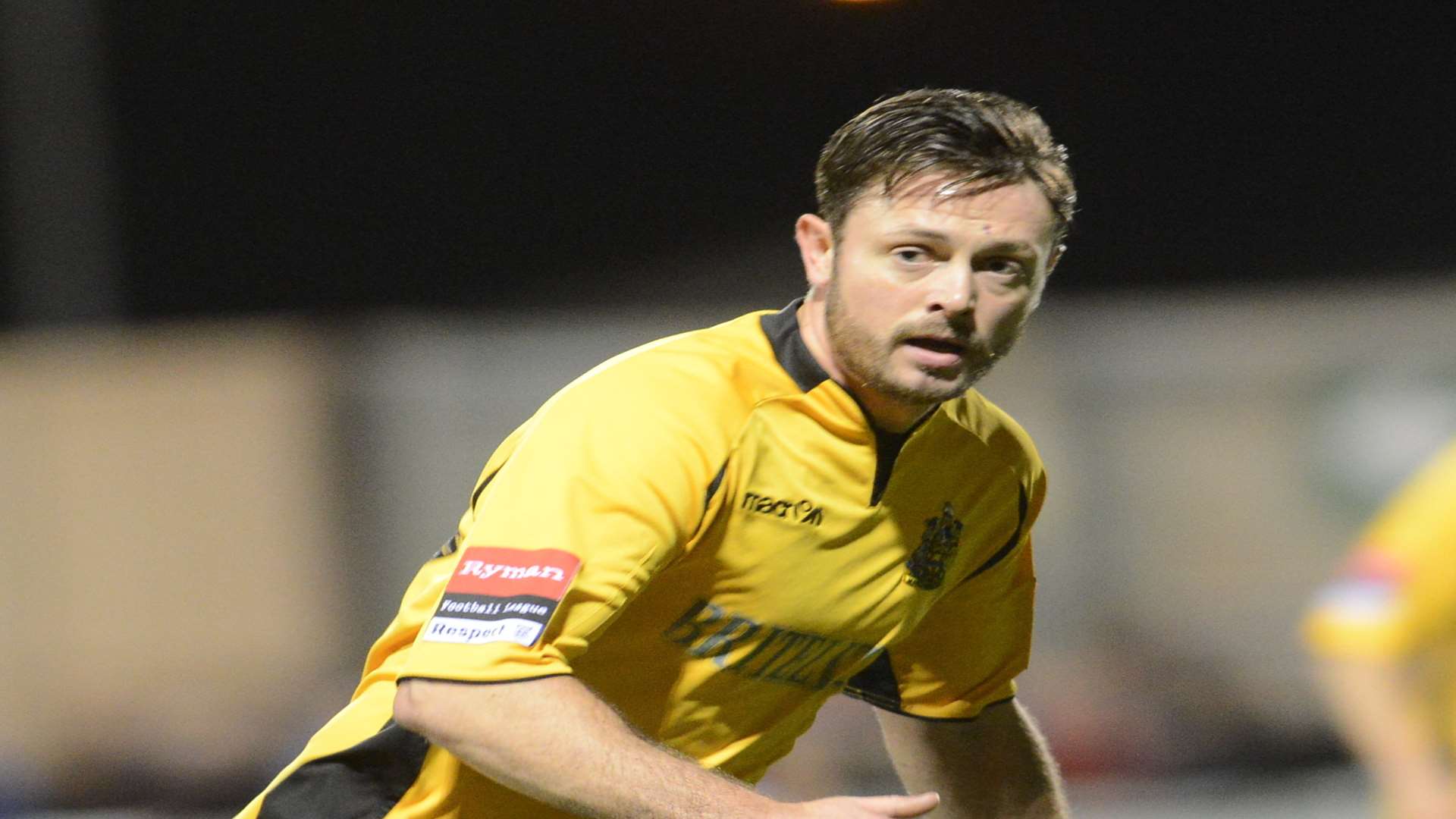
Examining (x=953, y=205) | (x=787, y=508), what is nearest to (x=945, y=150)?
(x=953, y=205)

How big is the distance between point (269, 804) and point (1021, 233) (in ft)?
4.10

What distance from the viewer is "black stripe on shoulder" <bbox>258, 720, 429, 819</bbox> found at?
2453 millimetres

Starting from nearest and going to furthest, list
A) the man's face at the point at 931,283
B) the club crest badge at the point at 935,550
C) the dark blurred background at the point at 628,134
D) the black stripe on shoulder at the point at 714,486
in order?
the black stripe on shoulder at the point at 714,486 < the man's face at the point at 931,283 < the club crest badge at the point at 935,550 < the dark blurred background at the point at 628,134

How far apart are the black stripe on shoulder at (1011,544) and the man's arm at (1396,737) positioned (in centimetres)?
132

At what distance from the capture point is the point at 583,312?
9.75 meters

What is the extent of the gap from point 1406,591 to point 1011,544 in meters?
1.37

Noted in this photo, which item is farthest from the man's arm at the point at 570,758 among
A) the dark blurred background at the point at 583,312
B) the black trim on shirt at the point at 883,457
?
the dark blurred background at the point at 583,312

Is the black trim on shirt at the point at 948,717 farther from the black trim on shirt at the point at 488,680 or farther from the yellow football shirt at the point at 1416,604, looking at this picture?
the yellow football shirt at the point at 1416,604

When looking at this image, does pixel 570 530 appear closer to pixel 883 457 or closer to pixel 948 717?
pixel 883 457

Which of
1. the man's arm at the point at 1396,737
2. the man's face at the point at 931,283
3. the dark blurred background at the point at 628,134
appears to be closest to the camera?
the man's face at the point at 931,283

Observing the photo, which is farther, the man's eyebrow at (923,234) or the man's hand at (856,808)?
the man's eyebrow at (923,234)

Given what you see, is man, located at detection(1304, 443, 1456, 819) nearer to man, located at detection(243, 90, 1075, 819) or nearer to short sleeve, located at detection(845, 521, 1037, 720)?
short sleeve, located at detection(845, 521, 1037, 720)

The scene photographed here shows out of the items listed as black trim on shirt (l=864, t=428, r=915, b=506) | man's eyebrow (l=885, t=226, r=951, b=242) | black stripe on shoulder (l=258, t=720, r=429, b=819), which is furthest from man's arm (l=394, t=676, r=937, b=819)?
man's eyebrow (l=885, t=226, r=951, b=242)

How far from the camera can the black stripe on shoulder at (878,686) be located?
119 inches
